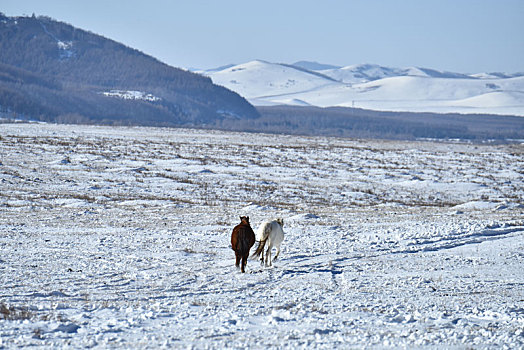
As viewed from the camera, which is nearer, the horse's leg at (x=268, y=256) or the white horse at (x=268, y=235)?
the white horse at (x=268, y=235)

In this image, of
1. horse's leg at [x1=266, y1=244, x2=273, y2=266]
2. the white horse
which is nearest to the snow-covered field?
horse's leg at [x1=266, y1=244, x2=273, y2=266]

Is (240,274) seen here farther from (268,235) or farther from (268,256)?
(268,256)

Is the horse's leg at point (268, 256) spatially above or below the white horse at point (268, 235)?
below

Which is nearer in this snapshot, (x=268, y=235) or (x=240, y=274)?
(x=240, y=274)

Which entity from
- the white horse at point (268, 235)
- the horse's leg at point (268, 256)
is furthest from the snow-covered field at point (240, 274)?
A: the white horse at point (268, 235)

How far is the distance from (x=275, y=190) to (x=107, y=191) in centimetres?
827

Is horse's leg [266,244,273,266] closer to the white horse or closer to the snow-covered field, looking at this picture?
the white horse

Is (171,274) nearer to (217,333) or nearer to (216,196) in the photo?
(217,333)

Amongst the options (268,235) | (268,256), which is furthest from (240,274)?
(268,256)

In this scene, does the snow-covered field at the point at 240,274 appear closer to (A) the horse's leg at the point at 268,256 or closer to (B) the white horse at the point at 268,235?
(A) the horse's leg at the point at 268,256

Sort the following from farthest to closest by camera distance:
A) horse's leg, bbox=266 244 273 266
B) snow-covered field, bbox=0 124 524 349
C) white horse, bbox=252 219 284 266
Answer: horse's leg, bbox=266 244 273 266, white horse, bbox=252 219 284 266, snow-covered field, bbox=0 124 524 349

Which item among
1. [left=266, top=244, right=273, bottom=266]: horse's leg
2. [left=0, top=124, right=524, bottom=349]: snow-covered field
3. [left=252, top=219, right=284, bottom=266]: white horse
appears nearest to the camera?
[left=0, top=124, right=524, bottom=349]: snow-covered field

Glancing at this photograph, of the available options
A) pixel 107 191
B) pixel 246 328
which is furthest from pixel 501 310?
pixel 107 191

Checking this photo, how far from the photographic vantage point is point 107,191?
30.5 metres
